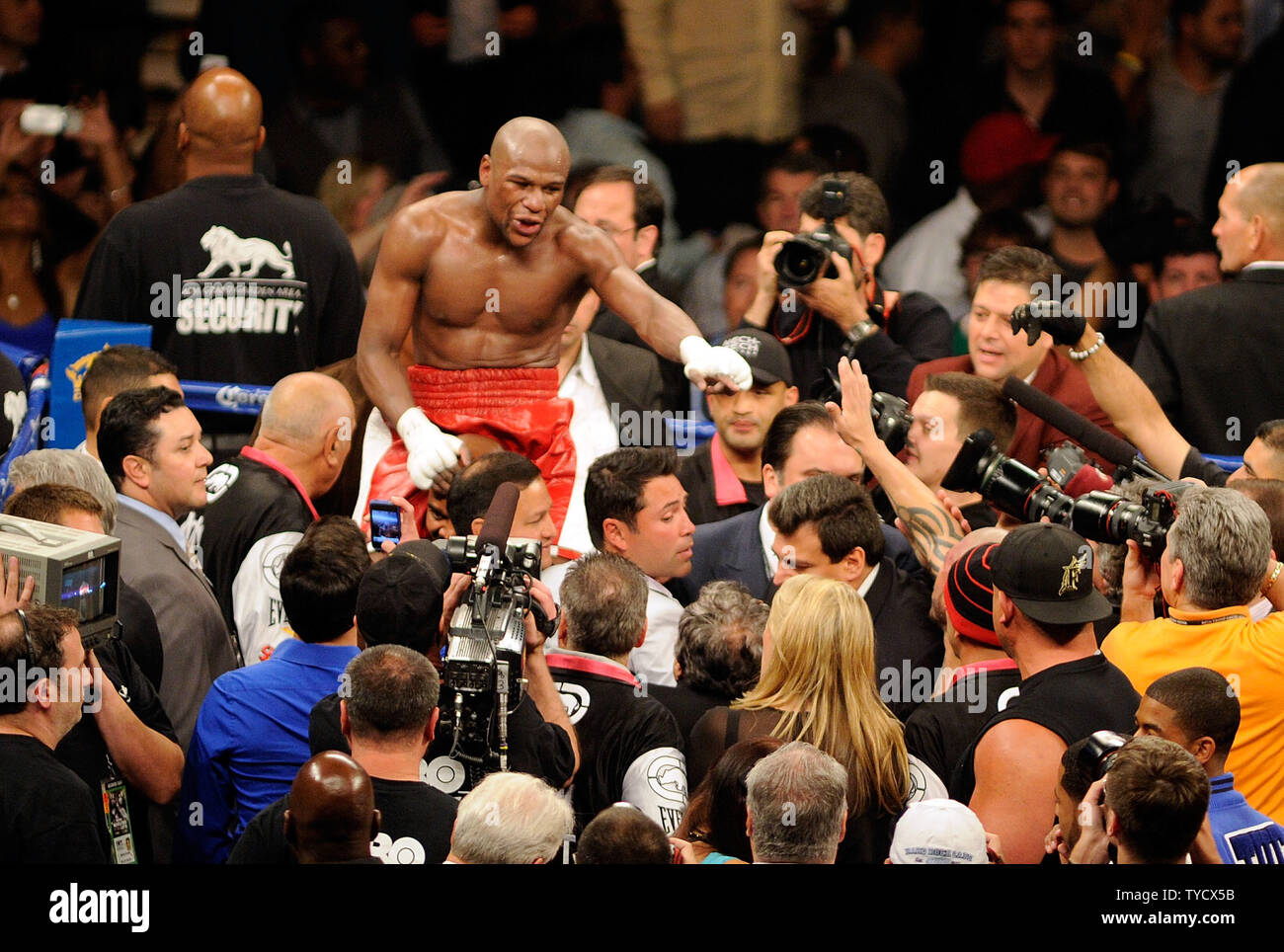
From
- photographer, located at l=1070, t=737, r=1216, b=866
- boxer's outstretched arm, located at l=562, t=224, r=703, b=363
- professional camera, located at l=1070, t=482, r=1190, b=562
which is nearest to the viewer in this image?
photographer, located at l=1070, t=737, r=1216, b=866

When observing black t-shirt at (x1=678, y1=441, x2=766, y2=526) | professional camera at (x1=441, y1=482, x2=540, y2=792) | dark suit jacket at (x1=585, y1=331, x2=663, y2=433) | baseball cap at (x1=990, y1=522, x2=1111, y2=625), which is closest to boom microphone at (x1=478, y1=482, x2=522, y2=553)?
professional camera at (x1=441, y1=482, x2=540, y2=792)

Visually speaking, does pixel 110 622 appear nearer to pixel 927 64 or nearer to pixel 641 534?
pixel 641 534

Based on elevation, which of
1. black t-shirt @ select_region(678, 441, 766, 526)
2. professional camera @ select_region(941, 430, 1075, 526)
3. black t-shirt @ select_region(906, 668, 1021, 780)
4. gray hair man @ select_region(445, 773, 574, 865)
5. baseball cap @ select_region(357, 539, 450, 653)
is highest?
professional camera @ select_region(941, 430, 1075, 526)

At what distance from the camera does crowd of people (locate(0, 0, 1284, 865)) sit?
10.6 feet

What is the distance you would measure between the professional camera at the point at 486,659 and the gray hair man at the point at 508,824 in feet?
1.15

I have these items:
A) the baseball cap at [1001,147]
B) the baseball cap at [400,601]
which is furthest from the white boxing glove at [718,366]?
the baseball cap at [1001,147]

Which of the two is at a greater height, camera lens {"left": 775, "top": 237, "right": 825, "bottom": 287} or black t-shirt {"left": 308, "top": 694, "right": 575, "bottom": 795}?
camera lens {"left": 775, "top": 237, "right": 825, "bottom": 287}

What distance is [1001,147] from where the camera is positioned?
7184 mm

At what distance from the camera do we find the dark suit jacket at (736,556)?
15.1 feet

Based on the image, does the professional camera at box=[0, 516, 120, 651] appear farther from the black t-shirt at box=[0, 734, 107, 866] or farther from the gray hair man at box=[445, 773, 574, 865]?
the gray hair man at box=[445, 773, 574, 865]

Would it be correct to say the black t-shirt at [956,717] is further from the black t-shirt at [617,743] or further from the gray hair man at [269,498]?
the gray hair man at [269,498]

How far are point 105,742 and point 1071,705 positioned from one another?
183 centimetres

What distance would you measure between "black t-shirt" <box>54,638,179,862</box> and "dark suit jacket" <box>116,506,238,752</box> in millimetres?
250
